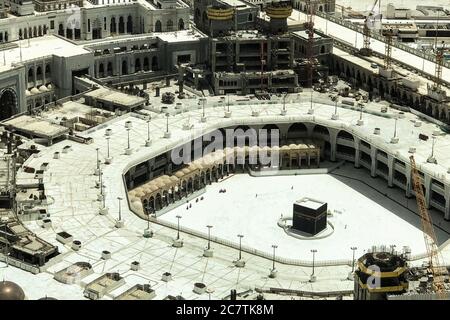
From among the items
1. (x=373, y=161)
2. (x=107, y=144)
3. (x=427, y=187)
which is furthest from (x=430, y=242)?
(x=107, y=144)

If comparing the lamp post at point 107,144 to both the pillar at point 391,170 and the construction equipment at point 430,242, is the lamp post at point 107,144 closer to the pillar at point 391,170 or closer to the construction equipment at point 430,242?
the pillar at point 391,170

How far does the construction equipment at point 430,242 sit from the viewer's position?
427ft

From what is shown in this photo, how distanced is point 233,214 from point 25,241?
49.6 metres

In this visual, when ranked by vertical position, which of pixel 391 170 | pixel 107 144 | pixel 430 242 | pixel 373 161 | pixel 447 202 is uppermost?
pixel 107 144

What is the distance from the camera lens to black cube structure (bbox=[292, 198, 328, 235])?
561 ft

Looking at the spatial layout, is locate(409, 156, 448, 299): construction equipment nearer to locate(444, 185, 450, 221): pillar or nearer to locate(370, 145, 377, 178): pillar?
locate(444, 185, 450, 221): pillar

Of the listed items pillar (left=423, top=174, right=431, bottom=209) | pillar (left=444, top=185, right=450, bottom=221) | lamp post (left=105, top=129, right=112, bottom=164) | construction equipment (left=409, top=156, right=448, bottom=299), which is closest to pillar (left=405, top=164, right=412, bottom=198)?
construction equipment (left=409, top=156, right=448, bottom=299)

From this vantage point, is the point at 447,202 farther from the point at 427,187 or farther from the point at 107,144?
the point at 107,144

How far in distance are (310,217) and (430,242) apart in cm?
2160

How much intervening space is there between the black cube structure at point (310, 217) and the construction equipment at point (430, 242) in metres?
17.6

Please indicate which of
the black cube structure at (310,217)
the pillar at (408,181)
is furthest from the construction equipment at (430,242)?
the black cube structure at (310,217)

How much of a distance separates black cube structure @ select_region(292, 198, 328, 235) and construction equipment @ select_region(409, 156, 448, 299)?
1757 centimetres

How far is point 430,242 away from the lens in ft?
550

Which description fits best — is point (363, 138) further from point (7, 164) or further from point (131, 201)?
point (7, 164)
